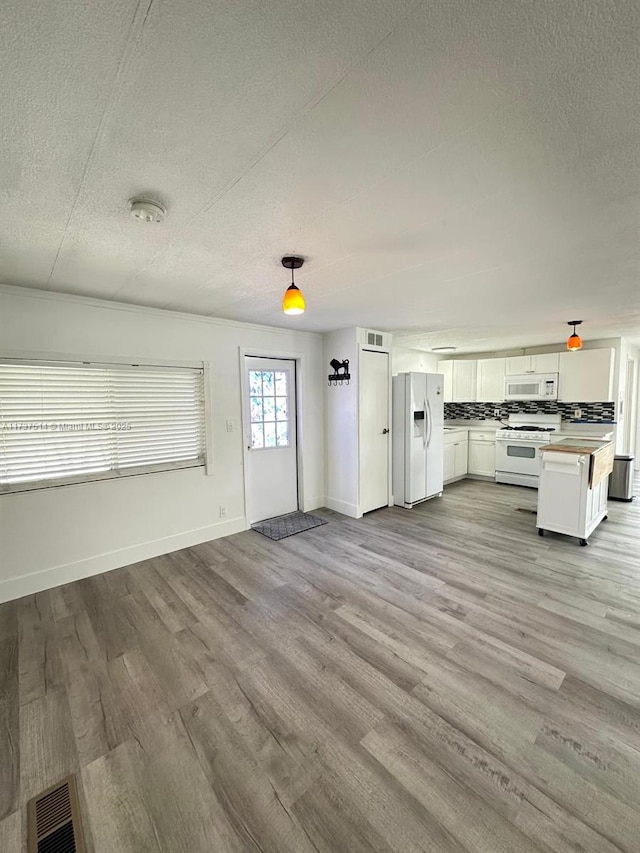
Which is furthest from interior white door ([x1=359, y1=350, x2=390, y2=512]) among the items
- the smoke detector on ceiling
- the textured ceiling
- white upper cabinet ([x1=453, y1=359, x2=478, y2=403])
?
the smoke detector on ceiling

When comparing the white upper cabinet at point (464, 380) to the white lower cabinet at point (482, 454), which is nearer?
the white lower cabinet at point (482, 454)

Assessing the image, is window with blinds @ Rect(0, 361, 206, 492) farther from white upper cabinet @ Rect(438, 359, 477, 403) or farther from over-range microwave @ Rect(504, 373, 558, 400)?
over-range microwave @ Rect(504, 373, 558, 400)

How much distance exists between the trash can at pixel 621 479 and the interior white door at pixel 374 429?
10.7 ft

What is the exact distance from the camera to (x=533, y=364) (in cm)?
591

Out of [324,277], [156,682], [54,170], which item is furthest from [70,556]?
[324,277]

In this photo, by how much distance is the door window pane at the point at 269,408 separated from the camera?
440cm

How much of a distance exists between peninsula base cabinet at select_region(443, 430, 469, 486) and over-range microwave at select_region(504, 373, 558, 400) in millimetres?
1064

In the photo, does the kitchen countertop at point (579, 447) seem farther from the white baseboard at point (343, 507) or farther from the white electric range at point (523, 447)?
the white baseboard at point (343, 507)

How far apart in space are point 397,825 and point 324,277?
2.84 metres

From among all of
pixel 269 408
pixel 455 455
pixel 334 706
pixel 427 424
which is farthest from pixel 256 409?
pixel 455 455

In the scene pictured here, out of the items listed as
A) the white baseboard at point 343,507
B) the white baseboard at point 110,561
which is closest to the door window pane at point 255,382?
the white baseboard at point 110,561

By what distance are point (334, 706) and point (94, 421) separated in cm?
290

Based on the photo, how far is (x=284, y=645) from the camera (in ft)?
7.43

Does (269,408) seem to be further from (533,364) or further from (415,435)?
(533,364)
